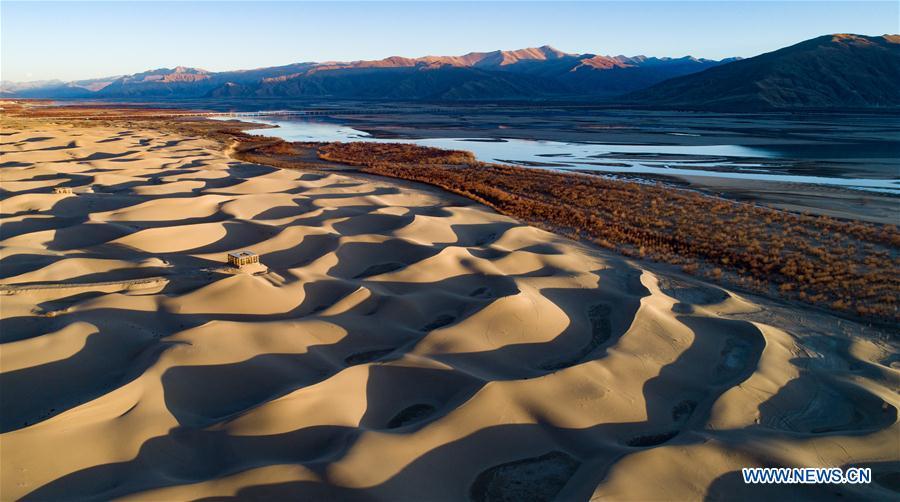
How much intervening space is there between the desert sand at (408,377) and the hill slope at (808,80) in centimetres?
10966

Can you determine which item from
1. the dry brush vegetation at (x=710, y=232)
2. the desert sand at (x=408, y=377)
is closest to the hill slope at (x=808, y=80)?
the dry brush vegetation at (x=710, y=232)

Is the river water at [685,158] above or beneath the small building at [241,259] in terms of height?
above

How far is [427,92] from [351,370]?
189532 millimetres

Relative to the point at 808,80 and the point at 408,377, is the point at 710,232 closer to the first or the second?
the point at 408,377

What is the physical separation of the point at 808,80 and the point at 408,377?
457 feet

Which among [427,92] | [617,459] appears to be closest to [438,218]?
[617,459]

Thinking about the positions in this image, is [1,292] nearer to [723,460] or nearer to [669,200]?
[723,460]

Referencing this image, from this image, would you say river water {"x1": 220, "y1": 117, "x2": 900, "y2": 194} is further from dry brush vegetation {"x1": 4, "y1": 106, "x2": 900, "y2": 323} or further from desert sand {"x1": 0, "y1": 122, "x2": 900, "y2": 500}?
desert sand {"x1": 0, "y1": 122, "x2": 900, "y2": 500}

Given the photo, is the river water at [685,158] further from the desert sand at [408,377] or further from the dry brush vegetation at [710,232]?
the desert sand at [408,377]

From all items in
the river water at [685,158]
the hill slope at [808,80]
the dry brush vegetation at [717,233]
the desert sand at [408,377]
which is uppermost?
the hill slope at [808,80]

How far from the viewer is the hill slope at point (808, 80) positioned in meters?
110

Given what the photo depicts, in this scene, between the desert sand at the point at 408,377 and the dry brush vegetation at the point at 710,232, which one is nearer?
the desert sand at the point at 408,377

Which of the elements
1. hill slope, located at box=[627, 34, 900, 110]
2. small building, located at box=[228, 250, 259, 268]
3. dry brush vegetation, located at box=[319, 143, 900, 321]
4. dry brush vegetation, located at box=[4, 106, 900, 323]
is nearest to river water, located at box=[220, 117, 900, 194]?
dry brush vegetation, located at box=[4, 106, 900, 323]

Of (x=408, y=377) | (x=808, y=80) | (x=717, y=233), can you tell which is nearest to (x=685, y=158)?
(x=717, y=233)
